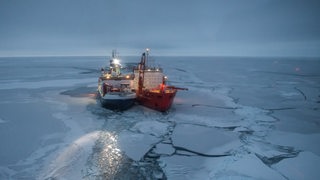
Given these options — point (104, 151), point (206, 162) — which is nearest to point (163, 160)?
point (206, 162)

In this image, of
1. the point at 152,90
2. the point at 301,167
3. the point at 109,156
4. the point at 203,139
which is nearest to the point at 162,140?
the point at 203,139

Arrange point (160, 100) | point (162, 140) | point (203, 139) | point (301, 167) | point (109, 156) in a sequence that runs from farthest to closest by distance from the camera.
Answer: point (160, 100) < point (203, 139) < point (162, 140) < point (109, 156) < point (301, 167)

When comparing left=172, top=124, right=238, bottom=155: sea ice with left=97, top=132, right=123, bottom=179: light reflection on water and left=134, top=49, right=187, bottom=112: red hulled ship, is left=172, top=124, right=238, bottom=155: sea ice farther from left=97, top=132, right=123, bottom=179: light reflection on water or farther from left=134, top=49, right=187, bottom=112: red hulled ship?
left=134, top=49, right=187, bottom=112: red hulled ship

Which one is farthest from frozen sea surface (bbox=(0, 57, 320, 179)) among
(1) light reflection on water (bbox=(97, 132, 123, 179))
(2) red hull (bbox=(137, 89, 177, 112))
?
(2) red hull (bbox=(137, 89, 177, 112))

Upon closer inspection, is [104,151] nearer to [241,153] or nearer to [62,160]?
[62,160]

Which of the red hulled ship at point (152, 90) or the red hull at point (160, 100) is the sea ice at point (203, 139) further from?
the red hulled ship at point (152, 90)

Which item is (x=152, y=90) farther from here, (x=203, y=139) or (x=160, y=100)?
(x=203, y=139)

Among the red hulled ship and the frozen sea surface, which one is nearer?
the frozen sea surface

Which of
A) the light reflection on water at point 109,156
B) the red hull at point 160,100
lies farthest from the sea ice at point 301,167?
the red hull at point 160,100
